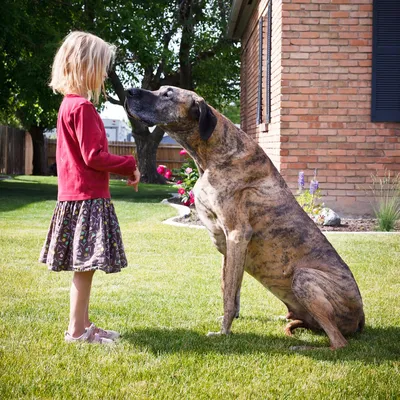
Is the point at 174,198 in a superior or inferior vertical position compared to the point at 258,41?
inferior

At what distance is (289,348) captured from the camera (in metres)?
3.96

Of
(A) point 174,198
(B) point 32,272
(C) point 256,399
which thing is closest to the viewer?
(C) point 256,399

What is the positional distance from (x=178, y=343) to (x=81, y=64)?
1853 mm

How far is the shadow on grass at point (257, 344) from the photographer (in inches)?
150

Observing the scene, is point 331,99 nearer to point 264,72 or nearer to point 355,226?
point 355,226

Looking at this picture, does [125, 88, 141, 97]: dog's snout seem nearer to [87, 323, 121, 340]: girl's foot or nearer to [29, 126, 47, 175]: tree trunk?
[87, 323, 121, 340]: girl's foot

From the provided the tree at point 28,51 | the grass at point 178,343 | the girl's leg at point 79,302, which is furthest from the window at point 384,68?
the tree at point 28,51

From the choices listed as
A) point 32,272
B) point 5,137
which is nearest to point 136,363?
point 32,272

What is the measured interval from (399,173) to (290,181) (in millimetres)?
1667

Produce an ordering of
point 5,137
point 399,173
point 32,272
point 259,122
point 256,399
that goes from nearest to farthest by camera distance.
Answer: point 256,399 < point 32,272 < point 399,173 < point 259,122 < point 5,137

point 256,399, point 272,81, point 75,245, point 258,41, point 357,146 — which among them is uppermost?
point 258,41

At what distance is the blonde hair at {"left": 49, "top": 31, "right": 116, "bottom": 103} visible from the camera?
390cm

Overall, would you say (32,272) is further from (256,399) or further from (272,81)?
(272,81)

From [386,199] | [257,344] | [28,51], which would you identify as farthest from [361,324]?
[28,51]
